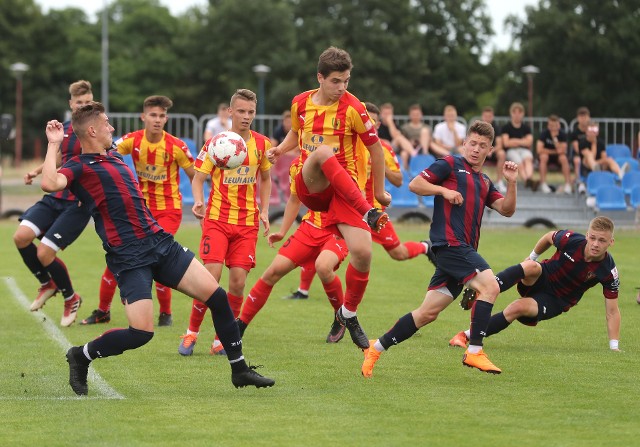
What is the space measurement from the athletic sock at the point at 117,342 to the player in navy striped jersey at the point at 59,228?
362 centimetres

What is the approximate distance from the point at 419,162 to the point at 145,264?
A: 50.2 feet

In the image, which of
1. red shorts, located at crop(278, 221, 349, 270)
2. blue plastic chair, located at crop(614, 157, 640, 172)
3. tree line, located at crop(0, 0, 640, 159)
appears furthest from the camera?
tree line, located at crop(0, 0, 640, 159)

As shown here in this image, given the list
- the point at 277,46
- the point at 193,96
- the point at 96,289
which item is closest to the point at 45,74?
the point at 193,96

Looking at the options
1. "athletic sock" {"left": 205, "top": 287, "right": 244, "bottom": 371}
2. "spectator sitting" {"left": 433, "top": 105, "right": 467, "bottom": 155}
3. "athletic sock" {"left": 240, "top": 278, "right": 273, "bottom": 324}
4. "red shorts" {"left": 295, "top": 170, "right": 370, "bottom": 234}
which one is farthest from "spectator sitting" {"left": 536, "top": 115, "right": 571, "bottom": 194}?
"athletic sock" {"left": 205, "top": 287, "right": 244, "bottom": 371}

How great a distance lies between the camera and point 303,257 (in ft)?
34.2

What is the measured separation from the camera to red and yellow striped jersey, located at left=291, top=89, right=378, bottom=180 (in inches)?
358

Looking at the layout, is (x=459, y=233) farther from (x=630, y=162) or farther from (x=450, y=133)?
(x=630, y=162)

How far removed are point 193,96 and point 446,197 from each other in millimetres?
57993

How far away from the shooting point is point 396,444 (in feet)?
21.2

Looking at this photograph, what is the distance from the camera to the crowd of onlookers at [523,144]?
894 inches

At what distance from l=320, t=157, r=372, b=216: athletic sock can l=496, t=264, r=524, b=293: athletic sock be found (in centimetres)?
180

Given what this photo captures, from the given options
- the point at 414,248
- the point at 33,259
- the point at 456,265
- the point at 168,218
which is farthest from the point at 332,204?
the point at 414,248

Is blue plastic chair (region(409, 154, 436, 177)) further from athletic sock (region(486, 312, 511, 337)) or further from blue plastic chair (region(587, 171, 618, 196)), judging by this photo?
athletic sock (region(486, 312, 511, 337))

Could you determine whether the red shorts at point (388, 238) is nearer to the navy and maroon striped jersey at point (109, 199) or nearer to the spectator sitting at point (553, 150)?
the navy and maroon striped jersey at point (109, 199)
